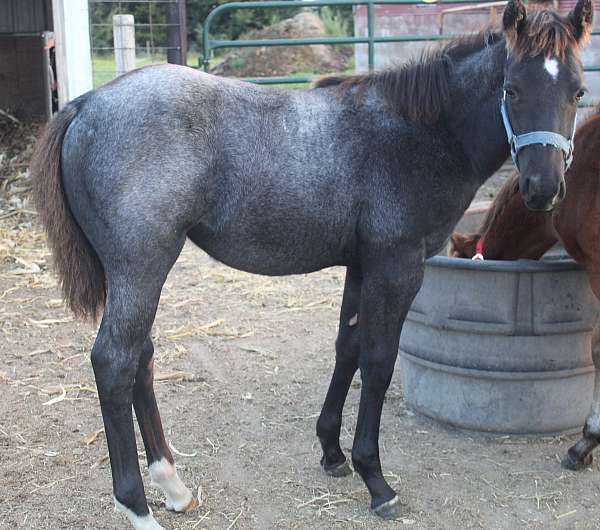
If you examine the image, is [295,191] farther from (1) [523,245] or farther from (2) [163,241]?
(1) [523,245]

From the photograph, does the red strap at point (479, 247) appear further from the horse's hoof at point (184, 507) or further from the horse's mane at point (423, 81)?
the horse's hoof at point (184, 507)

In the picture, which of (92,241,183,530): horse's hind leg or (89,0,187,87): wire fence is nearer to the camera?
(92,241,183,530): horse's hind leg

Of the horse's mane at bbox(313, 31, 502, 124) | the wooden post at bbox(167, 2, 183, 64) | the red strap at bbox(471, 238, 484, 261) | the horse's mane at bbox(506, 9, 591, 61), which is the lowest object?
the red strap at bbox(471, 238, 484, 261)

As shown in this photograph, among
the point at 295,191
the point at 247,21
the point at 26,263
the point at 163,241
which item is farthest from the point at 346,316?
the point at 247,21

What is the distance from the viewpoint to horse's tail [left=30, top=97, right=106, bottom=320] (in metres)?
2.70

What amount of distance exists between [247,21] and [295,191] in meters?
18.0

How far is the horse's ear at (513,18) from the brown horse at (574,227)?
2.85 ft

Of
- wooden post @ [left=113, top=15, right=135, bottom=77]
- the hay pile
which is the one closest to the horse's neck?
wooden post @ [left=113, top=15, right=135, bottom=77]

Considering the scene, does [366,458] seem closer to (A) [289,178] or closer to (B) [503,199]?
(A) [289,178]

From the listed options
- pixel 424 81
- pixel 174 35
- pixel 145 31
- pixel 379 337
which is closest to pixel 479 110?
pixel 424 81

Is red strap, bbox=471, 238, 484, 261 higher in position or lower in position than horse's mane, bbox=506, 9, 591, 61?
lower

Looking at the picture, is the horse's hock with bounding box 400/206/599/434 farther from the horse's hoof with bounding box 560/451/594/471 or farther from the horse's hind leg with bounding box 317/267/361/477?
the horse's hind leg with bounding box 317/267/361/477

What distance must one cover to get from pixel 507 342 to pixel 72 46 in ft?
15.7

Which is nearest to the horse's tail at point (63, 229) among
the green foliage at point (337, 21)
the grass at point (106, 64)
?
the grass at point (106, 64)
